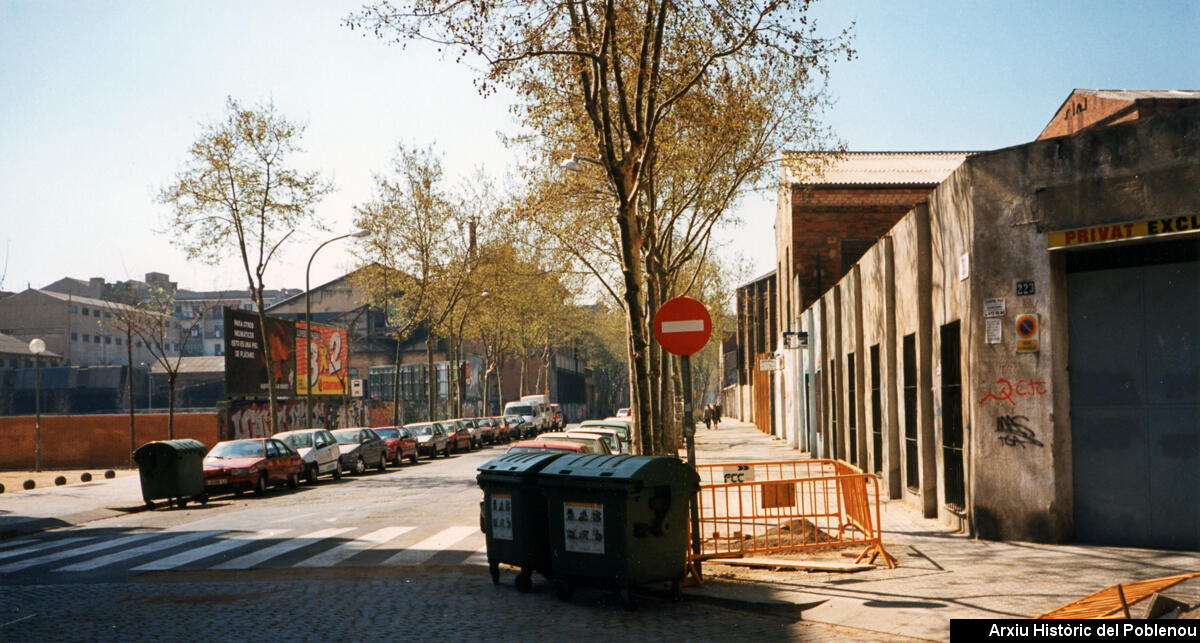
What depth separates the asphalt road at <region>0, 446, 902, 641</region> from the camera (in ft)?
26.2

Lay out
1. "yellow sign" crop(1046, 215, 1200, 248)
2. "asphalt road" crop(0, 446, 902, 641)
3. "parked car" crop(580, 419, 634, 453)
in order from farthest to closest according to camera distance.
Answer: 1. "parked car" crop(580, 419, 634, 453)
2. "yellow sign" crop(1046, 215, 1200, 248)
3. "asphalt road" crop(0, 446, 902, 641)

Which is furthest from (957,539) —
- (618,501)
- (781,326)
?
(781,326)

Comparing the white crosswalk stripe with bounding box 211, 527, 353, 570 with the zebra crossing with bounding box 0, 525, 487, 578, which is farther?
the zebra crossing with bounding box 0, 525, 487, 578

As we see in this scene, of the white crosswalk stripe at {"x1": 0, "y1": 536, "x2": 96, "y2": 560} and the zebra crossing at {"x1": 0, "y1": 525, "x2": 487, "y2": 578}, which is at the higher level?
the zebra crossing at {"x1": 0, "y1": 525, "x2": 487, "y2": 578}

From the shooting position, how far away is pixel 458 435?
42844 millimetres

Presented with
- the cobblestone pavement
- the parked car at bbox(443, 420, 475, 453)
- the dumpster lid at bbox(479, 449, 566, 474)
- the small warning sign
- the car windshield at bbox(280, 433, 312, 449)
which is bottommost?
the parked car at bbox(443, 420, 475, 453)

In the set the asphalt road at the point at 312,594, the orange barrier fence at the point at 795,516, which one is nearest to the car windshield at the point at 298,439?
the asphalt road at the point at 312,594

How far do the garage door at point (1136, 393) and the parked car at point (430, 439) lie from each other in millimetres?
28928

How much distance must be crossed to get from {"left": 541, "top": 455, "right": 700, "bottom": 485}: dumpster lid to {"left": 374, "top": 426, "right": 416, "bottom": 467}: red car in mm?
24595

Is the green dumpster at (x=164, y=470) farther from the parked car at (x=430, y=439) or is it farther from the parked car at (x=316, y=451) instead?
the parked car at (x=430, y=439)

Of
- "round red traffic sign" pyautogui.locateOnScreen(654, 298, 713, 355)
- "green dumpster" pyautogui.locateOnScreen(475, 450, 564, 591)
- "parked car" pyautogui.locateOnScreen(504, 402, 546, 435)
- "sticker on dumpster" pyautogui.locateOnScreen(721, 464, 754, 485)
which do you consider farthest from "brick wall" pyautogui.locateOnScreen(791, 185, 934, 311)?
"green dumpster" pyautogui.locateOnScreen(475, 450, 564, 591)

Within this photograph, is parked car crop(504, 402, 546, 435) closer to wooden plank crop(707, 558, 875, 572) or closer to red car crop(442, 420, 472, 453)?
red car crop(442, 420, 472, 453)

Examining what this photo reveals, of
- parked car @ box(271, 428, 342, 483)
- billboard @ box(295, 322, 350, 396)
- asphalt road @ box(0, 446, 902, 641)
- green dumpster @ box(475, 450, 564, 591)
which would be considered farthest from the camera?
billboard @ box(295, 322, 350, 396)

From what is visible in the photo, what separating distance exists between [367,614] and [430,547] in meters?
4.47
